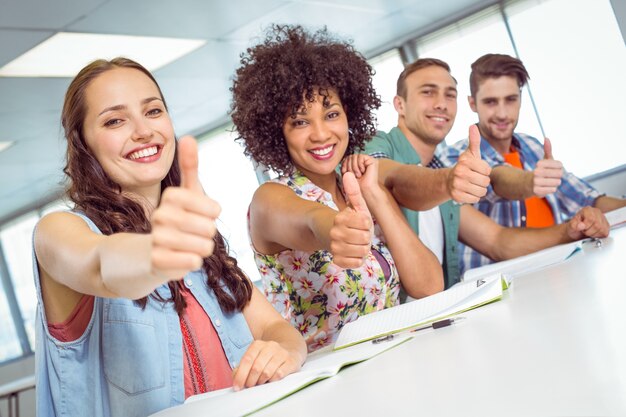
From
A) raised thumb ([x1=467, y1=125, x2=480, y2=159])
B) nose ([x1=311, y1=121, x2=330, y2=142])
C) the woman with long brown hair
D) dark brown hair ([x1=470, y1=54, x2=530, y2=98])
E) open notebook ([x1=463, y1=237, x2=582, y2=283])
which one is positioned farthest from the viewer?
dark brown hair ([x1=470, y1=54, x2=530, y2=98])

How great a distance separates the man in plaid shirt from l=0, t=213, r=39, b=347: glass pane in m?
6.98

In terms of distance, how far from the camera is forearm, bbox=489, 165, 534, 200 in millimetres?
2740

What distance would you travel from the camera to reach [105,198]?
140 centimetres

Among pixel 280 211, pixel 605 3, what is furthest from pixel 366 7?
pixel 280 211

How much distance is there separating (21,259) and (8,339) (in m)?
1.09

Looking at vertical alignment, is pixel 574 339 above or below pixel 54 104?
below

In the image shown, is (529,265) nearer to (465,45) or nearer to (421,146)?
(421,146)

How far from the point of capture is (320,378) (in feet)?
3.02

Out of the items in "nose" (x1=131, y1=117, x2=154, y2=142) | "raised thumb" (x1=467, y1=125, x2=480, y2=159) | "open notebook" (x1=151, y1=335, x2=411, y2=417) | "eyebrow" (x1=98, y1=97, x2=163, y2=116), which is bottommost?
"open notebook" (x1=151, y1=335, x2=411, y2=417)

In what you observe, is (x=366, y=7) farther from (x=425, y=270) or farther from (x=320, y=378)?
(x=320, y=378)

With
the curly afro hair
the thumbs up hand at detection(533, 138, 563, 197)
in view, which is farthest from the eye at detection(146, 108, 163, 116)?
the thumbs up hand at detection(533, 138, 563, 197)

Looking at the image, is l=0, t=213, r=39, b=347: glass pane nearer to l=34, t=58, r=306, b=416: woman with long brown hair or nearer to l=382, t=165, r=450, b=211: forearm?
l=382, t=165, r=450, b=211: forearm

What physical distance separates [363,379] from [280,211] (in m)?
1.00

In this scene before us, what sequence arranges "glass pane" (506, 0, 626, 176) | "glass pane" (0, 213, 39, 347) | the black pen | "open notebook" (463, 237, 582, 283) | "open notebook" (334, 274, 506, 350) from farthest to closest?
"glass pane" (0, 213, 39, 347)
"glass pane" (506, 0, 626, 176)
"open notebook" (463, 237, 582, 283)
"open notebook" (334, 274, 506, 350)
the black pen
